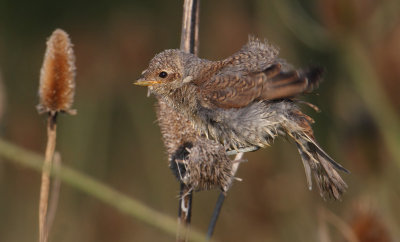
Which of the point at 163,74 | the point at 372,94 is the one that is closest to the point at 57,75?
the point at 163,74

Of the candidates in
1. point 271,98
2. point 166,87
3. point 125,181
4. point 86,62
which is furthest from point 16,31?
point 271,98

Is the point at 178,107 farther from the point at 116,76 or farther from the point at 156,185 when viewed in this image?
the point at 116,76

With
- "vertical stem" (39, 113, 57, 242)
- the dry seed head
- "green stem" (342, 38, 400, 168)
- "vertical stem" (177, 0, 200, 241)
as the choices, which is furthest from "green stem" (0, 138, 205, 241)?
"green stem" (342, 38, 400, 168)

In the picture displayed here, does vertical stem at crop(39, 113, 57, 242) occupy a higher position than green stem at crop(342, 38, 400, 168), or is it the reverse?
green stem at crop(342, 38, 400, 168)

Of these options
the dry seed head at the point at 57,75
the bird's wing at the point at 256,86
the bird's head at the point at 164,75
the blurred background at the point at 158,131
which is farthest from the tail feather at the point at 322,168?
the dry seed head at the point at 57,75

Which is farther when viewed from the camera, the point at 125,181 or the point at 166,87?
the point at 125,181

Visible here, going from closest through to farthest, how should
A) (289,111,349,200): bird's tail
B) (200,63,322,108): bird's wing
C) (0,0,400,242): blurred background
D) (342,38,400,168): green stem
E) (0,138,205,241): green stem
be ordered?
(0,138,205,241): green stem
(200,63,322,108): bird's wing
(289,111,349,200): bird's tail
(342,38,400,168): green stem
(0,0,400,242): blurred background

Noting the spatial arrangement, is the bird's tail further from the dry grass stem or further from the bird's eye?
the dry grass stem
